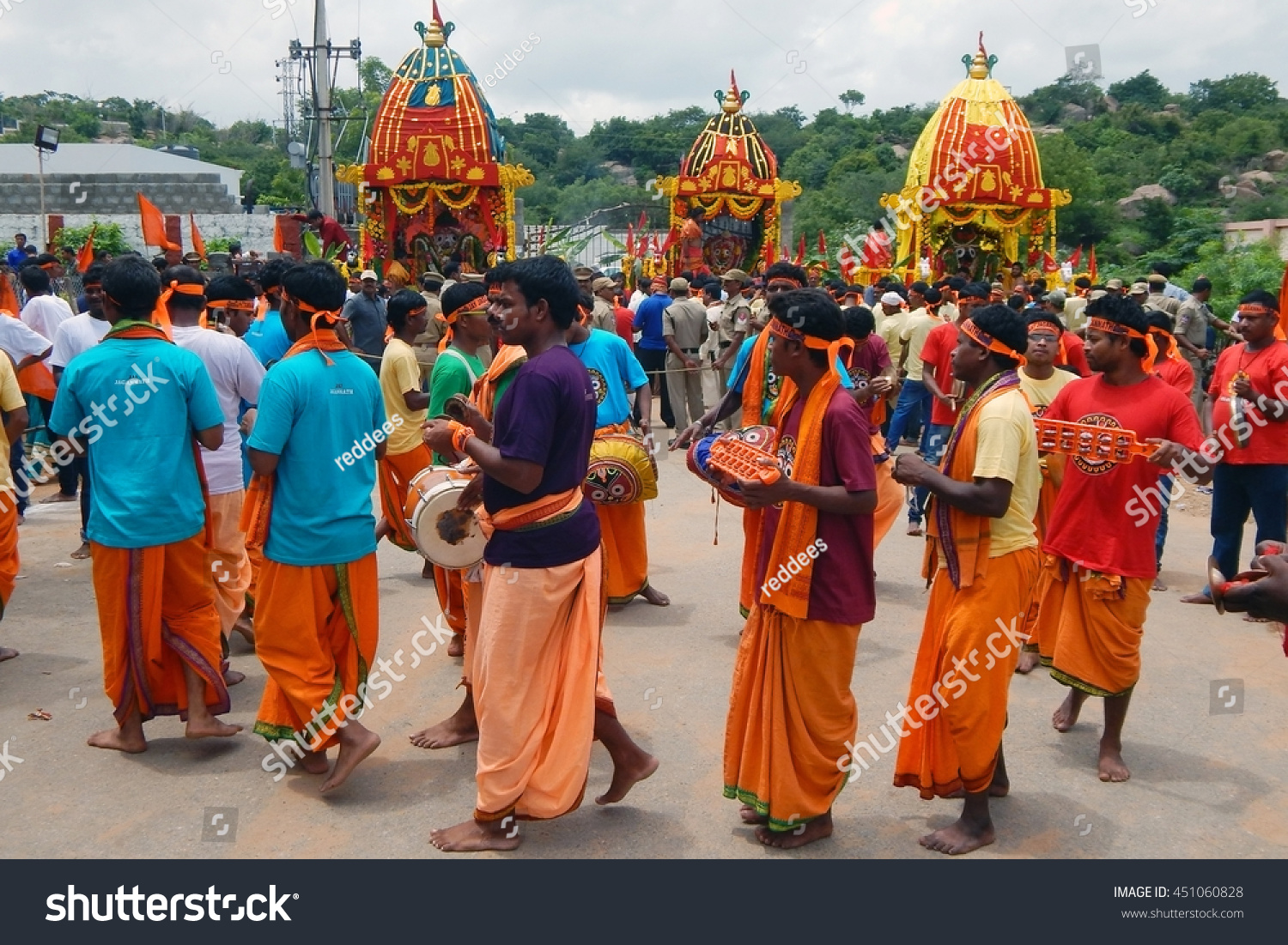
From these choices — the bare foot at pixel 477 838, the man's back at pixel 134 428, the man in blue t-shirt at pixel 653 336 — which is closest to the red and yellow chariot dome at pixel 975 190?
the man in blue t-shirt at pixel 653 336

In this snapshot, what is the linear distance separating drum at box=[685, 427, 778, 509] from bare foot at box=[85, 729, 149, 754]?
2.64 m

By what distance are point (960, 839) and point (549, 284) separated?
242 centimetres

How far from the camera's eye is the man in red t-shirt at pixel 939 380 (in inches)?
342

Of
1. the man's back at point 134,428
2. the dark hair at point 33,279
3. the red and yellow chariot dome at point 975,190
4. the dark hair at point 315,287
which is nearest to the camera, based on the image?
the dark hair at point 315,287

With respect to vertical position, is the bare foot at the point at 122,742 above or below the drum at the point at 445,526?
below

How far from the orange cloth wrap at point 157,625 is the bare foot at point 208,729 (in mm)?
95

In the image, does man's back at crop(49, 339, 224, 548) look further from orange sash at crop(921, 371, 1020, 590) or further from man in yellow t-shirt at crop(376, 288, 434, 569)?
orange sash at crop(921, 371, 1020, 590)

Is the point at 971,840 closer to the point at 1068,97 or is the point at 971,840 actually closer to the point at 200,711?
the point at 200,711

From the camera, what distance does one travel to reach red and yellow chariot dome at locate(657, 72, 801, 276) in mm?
25141

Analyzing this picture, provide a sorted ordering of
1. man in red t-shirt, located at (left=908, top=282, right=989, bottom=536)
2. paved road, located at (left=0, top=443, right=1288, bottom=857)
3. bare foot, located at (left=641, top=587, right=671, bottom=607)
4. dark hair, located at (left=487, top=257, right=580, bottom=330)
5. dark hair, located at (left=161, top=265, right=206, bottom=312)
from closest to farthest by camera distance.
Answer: dark hair, located at (left=487, top=257, right=580, bottom=330) < paved road, located at (left=0, top=443, right=1288, bottom=857) < dark hair, located at (left=161, top=265, right=206, bottom=312) < bare foot, located at (left=641, top=587, right=671, bottom=607) < man in red t-shirt, located at (left=908, top=282, right=989, bottom=536)

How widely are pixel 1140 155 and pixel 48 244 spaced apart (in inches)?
1449

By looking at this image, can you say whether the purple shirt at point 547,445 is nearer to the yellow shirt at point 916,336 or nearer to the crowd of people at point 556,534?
the crowd of people at point 556,534

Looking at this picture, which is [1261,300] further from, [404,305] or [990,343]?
[404,305]

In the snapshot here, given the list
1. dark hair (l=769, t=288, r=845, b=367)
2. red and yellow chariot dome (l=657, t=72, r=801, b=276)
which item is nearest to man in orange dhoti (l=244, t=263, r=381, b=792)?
dark hair (l=769, t=288, r=845, b=367)
